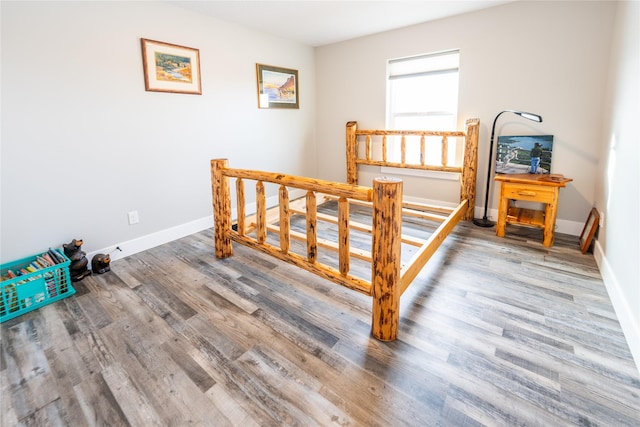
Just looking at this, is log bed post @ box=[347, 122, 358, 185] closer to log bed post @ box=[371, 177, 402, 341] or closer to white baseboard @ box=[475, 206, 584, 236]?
white baseboard @ box=[475, 206, 584, 236]

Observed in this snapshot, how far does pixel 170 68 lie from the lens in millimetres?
3023

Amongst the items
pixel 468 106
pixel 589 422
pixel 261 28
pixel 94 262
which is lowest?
pixel 589 422

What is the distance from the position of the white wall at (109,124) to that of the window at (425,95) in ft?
5.61

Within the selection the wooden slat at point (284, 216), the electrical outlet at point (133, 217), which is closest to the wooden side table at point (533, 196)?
the wooden slat at point (284, 216)

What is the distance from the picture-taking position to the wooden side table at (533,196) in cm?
281

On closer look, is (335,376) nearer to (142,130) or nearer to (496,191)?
(142,130)

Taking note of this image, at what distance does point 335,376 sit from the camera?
1.51 metres

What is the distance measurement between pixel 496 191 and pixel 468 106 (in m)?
1.00

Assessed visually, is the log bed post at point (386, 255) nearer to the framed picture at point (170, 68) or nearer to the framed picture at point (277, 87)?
the framed picture at point (170, 68)

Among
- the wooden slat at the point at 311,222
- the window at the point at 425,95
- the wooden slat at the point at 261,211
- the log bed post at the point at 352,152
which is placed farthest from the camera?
the log bed post at the point at 352,152

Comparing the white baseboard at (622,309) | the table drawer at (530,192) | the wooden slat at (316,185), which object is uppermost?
the wooden slat at (316,185)

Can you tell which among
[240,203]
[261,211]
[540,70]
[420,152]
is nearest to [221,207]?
[240,203]

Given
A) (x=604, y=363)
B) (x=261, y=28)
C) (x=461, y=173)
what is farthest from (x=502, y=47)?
(x=604, y=363)

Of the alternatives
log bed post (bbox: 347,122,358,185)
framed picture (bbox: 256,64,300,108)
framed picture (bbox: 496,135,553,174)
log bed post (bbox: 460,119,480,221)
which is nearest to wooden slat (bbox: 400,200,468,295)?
log bed post (bbox: 460,119,480,221)
